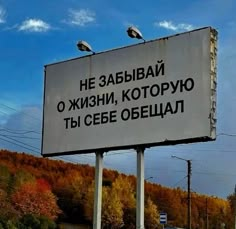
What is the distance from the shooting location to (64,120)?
18594 mm

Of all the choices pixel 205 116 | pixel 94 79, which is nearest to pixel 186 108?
pixel 205 116

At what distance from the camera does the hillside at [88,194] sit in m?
99.8

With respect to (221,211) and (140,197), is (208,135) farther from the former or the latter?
(221,211)

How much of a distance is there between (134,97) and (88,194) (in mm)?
83348

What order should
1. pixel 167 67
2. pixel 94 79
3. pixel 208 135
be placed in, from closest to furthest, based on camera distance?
1. pixel 208 135
2. pixel 167 67
3. pixel 94 79

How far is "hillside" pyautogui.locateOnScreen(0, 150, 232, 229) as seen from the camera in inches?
3930

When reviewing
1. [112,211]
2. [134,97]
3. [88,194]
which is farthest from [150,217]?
[134,97]

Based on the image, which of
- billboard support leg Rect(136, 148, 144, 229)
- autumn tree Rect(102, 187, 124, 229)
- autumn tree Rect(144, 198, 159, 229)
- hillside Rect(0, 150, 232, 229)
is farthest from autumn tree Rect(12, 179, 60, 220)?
billboard support leg Rect(136, 148, 144, 229)

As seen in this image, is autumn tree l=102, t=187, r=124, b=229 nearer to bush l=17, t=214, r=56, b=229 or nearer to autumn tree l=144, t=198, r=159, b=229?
autumn tree l=144, t=198, r=159, b=229

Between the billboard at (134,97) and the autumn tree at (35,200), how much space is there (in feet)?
237

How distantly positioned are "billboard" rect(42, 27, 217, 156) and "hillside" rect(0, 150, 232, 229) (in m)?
75.1

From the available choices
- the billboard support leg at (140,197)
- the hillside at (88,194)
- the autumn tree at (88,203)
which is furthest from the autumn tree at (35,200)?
the billboard support leg at (140,197)

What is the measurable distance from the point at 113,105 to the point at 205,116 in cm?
288

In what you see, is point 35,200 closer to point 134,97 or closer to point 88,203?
point 88,203
